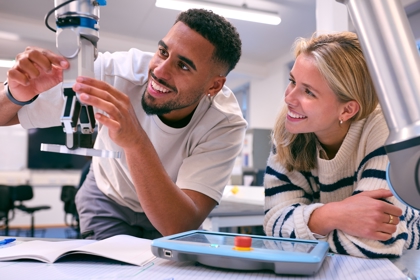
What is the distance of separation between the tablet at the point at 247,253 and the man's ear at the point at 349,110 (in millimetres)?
459

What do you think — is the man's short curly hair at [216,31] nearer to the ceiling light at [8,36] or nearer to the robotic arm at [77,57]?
the robotic arm at [77,57]

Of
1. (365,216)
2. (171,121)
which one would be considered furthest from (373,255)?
(171,121)

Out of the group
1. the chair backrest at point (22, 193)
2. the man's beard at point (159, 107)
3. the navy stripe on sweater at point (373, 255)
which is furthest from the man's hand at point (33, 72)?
the chair backrest at point (22, 193)

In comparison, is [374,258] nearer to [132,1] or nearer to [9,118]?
[9,118]

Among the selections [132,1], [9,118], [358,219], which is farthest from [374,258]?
[132,1]

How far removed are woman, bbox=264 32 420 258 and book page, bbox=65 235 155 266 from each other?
0.35 meters

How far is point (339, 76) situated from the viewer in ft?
3.19

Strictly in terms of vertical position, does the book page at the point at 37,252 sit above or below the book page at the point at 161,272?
above

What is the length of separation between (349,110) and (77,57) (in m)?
0.71

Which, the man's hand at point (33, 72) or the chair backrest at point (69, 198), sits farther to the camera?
the chair backrest at point (69, 198)

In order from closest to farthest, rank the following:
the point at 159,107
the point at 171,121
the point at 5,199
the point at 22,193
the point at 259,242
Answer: the point at 259,242
the point at 159,107
the point at 171,121
the point at 5,199
the point at 22,193

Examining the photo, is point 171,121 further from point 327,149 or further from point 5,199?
point 5,199

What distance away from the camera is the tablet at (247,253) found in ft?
1.77

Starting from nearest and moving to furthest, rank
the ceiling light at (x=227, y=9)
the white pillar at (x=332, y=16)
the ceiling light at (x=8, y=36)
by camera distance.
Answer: the white pillar at (x=332, y=16) → the ceiling light at (x=227, y=9) → the ceiling light at (x=8, y=36)
